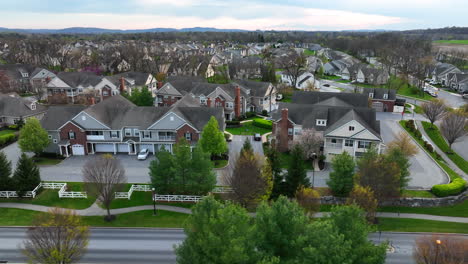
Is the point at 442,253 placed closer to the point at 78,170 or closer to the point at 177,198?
the point at 177,198

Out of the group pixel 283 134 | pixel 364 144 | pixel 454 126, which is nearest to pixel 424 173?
pixel 364 144

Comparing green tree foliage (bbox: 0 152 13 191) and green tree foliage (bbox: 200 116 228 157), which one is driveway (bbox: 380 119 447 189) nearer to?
green tree foliage (bbox: 200 116 228 157)

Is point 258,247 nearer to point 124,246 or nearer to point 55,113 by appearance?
point 124,246

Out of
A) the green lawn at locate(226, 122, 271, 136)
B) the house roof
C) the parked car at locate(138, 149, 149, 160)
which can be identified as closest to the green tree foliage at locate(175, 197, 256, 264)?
the parked car at locate(138, 149, 149, 160)

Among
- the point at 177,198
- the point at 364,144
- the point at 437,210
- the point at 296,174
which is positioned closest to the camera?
the point at 296,174

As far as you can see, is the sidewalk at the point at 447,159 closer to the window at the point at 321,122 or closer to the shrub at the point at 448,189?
the shrub at the point at 448,189

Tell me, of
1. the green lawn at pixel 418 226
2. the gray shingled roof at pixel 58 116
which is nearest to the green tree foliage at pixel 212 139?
the gray shingled roof at pixel 58 116
